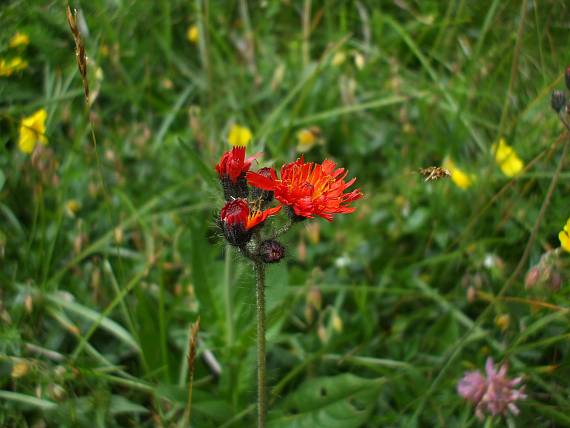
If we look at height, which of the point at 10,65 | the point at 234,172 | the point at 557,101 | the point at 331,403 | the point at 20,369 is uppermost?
the point at 10,65

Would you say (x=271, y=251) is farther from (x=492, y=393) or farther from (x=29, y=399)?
(x=29, y=399)

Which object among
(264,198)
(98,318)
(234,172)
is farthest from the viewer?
(98,318)

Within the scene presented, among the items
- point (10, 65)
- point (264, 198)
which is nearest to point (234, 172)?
point (264, 198)

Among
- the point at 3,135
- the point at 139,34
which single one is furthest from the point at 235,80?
the point at 3,135

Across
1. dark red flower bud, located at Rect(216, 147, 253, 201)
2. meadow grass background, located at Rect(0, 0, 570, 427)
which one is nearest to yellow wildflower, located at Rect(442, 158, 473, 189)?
meadow grass background, located at Rect(0, 0, 570, 427)

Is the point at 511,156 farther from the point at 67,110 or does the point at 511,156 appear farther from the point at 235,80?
the point at 67,110

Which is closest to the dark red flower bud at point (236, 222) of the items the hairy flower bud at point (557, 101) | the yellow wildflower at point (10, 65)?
the hairy flower bud at point (557, 101)
